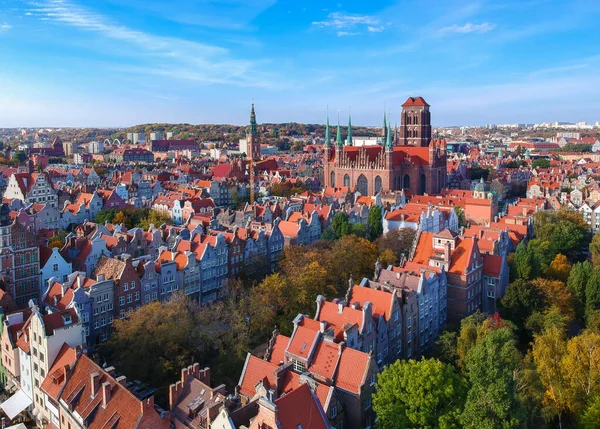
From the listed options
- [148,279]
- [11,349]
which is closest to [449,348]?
[148,279]

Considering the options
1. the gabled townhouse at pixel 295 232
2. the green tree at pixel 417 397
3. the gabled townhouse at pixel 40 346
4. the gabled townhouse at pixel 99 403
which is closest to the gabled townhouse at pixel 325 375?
the green tree at pixel 417 397

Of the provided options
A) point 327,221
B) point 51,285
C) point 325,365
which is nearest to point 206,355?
point 325,365

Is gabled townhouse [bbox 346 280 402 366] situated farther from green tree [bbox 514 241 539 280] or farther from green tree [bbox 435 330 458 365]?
green tree [bbox 514 241 539 280]

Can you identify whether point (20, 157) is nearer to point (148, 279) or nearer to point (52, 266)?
point (52, 266)

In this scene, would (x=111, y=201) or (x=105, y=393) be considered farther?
(x=111, y=201)

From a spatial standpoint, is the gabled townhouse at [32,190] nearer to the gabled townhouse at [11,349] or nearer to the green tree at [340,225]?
the green tree at [340,225]

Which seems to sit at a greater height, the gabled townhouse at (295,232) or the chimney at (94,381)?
the gabled townhouse at (295,232)

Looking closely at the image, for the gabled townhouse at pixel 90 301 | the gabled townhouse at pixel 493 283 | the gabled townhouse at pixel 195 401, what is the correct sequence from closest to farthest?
the gabled townhouse at pixel 195 401
the gabled townhouse at pixel 90 301
the gabled townhouse at pixel 493 283
